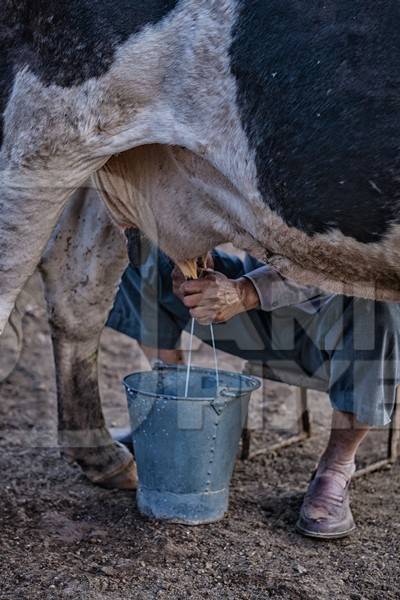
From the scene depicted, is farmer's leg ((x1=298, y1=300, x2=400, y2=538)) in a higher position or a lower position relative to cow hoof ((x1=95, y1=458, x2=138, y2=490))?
higher

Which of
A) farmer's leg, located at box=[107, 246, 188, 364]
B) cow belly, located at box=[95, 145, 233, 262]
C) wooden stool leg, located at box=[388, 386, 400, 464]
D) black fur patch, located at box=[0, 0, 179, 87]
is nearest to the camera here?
black fur patch, located at box=[0, 0, 179, 87]

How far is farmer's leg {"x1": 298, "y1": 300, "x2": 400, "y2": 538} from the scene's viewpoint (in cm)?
286

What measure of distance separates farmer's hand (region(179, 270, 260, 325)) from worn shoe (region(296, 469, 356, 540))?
2.15ft

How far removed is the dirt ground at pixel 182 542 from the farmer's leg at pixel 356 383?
A: 8 cm

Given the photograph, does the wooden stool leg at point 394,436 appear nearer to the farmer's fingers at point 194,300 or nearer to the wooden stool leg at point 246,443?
the wooden stool leg at point 246,443

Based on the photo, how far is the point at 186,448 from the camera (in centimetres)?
283

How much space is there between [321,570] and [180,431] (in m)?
0.58

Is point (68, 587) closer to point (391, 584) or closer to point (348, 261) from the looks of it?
point (391, 584)

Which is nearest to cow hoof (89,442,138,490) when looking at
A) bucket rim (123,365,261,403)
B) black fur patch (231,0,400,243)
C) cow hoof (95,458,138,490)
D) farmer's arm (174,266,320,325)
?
cow hoof (95,458,138,490)

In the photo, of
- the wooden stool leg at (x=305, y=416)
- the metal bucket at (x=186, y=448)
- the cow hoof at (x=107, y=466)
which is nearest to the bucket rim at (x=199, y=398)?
the metal bucket at (x=186, y=448)

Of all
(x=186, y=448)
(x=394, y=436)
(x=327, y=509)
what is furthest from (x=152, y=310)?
(x=394, y=436)

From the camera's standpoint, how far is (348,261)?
84.7 inches

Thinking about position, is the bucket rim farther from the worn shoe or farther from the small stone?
the small stone

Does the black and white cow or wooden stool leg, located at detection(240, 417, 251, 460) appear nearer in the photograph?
the black and white cow
